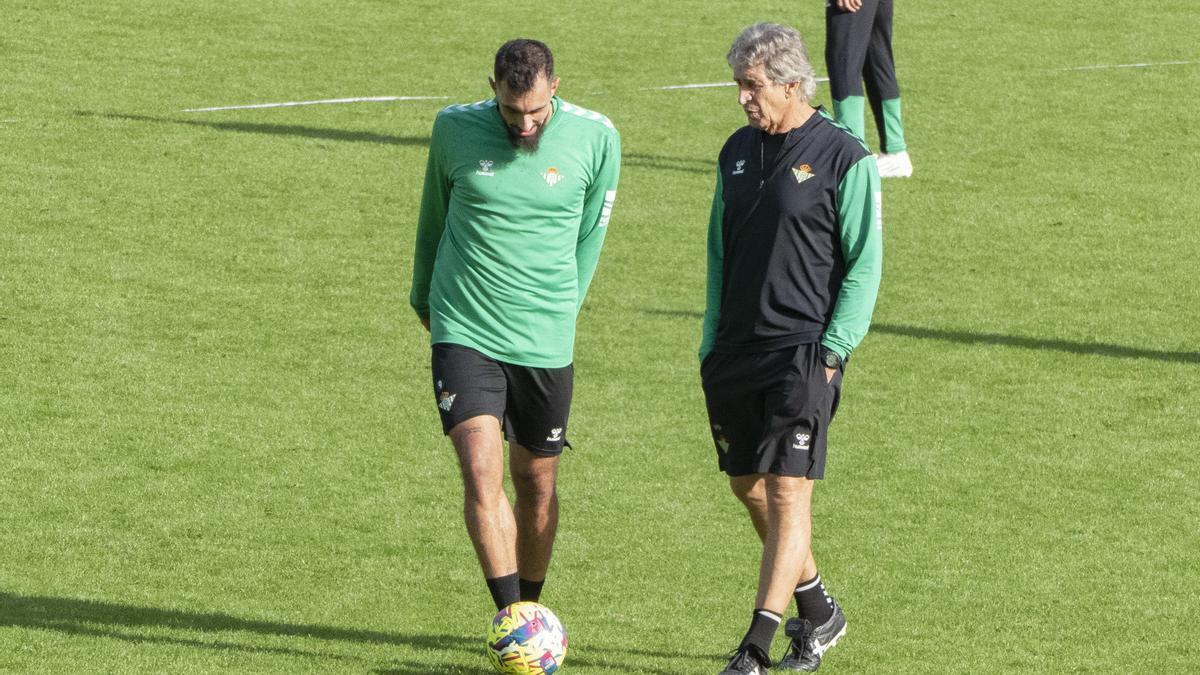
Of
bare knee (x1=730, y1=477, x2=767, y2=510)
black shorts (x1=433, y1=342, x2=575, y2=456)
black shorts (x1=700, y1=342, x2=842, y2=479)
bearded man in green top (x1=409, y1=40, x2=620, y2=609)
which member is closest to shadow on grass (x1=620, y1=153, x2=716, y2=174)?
bearded man in green top (x1=409, y1=40, x2=620, y2=609)

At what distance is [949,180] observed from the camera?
1490cm

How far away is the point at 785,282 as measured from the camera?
620 cm

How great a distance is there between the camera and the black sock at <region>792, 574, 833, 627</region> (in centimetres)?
670

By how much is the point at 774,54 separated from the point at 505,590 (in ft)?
6.77

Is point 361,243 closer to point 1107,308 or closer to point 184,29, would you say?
point 1107,308

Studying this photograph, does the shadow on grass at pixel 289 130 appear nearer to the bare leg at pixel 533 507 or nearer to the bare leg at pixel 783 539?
the bare leg at pixel 533 507

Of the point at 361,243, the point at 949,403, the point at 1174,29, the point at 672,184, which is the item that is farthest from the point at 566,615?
the point at 1174,29

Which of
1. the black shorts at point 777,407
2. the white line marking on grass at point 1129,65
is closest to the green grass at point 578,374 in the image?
the white line marking on grass at point 1129,65

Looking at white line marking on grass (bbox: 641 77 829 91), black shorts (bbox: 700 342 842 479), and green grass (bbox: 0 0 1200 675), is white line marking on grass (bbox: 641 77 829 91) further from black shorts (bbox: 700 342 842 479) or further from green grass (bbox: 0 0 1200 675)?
black shorts (bbox: 700 342 842 479)

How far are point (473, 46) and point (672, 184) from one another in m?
4.56

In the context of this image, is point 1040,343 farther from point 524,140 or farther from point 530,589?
point 524,140

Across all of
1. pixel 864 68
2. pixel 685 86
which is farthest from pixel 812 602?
pixel 685 86

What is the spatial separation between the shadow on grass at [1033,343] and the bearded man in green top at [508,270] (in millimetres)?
5128

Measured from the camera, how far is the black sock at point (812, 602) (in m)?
6.70
